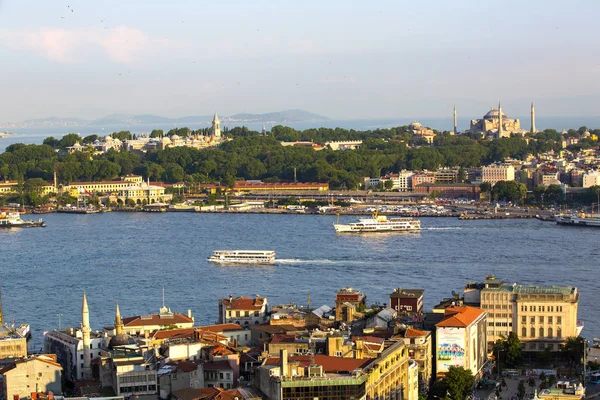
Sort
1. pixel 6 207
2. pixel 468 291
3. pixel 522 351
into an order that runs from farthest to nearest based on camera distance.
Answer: pixel 6 207 < pixel 468 291 < pixel 522 351

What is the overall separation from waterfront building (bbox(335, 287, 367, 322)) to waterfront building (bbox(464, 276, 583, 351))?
136 centimetres

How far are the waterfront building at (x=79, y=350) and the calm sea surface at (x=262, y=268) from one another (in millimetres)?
1772

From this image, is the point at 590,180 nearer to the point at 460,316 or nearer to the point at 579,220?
the point at 579,220

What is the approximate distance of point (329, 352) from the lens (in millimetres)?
10891

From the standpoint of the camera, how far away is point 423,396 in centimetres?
1131

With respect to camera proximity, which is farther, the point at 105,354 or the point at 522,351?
the point at 522,351

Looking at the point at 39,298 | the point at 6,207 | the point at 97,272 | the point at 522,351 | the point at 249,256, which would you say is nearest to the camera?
the point at 522,351

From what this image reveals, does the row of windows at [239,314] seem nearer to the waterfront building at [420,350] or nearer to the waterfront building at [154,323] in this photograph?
the waterfront building at [154,323]

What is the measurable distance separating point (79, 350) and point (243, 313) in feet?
9.46

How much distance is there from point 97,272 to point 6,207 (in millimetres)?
18419

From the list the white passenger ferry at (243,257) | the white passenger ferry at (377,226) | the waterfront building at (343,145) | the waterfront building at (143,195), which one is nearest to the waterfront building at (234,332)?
the white passenger ferry at (243,257)

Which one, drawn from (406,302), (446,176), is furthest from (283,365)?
(446,176)

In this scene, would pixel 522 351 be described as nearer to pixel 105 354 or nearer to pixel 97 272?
pixel 105 354

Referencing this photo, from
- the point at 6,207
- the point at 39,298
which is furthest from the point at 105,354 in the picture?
the point at 6,207
